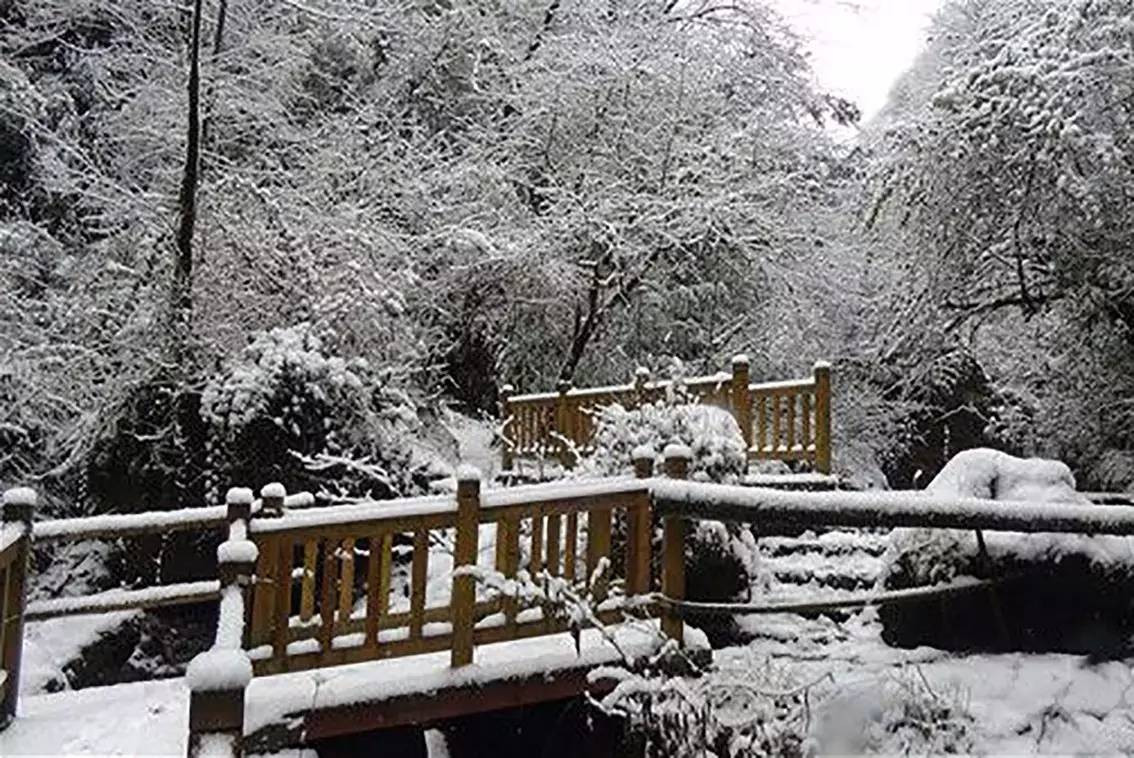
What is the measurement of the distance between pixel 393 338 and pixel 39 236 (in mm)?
3718

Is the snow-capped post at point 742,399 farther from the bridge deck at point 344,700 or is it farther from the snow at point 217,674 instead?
the snow at point 217,674

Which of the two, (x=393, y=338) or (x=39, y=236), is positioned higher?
(x=39, y=236)

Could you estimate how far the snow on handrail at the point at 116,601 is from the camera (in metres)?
5.17

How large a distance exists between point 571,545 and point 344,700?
1345 mm

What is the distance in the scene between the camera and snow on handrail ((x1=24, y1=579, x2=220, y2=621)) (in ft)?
17.0

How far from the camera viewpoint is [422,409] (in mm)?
10891

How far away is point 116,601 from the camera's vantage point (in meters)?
5.29

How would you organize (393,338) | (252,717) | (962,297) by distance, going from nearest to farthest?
1. (252,717)
2. (393,338)
3. (962,297)

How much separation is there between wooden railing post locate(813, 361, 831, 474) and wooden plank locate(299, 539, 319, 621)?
536cm

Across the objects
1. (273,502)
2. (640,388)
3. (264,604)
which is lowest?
(264,604)

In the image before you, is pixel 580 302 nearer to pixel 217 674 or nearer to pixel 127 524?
pixel 127 524

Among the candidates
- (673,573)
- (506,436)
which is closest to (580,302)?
(506,436)

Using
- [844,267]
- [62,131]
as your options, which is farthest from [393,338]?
[844,267]

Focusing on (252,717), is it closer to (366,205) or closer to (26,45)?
(366,205)
